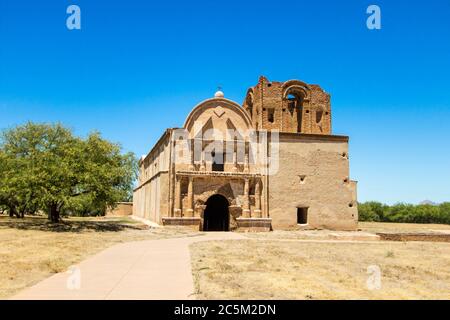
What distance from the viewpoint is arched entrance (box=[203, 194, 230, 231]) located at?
103ft

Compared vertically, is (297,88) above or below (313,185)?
above

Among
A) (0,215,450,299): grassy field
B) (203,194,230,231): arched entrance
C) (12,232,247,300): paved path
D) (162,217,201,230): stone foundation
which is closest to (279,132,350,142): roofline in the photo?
(203,194,230,231): arched entrance

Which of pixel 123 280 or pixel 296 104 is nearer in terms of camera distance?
pixel 123 280

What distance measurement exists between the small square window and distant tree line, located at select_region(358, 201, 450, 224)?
44371 millimetres

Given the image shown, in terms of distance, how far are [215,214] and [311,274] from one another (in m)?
21.5

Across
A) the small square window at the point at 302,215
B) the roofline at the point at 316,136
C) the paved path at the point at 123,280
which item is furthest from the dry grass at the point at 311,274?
the roofline at the point at 316,136

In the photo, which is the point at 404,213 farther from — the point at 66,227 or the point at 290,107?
the point at 66,227

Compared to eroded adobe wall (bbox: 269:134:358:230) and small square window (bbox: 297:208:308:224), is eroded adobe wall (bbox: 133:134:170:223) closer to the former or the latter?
eroded adobe wall (bbox: 269:134:358:230)

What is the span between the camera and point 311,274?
1066 cm

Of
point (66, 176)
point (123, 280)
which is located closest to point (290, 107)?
point (66, 176)

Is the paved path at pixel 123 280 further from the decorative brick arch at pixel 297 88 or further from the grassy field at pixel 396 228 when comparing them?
the grassy field at pixel 396 228

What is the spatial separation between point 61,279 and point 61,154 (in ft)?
64.0

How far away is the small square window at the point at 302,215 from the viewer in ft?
102

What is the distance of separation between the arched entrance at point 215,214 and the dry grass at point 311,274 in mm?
15069
